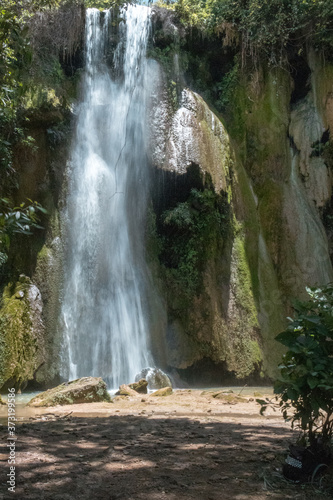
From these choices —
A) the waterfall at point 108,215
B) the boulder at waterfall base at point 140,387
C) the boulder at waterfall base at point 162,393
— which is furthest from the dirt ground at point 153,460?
the waterfall at point 108,215

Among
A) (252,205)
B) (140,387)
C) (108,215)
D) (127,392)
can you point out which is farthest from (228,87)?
(127,392)

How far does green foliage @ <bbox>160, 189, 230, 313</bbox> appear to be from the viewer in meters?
11.8

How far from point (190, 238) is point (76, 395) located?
6173 millimetres

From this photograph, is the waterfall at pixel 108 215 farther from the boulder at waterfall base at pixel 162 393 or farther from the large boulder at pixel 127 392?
the boulder at waterfall base at pixel 162 393

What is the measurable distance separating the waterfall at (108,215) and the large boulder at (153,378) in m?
0.78

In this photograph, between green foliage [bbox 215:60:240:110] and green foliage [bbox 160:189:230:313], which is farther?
green foliage [bbox 215:60:240:110]

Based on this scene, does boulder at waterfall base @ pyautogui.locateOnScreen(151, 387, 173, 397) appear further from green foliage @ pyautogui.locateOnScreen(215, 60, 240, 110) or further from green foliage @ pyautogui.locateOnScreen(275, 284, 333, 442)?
green foliage @ pyautogui.locateOnScreen(215, 60, 240, 110)

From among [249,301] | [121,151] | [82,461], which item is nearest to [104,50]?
[121,151]

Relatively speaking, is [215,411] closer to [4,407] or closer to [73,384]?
[73,384]

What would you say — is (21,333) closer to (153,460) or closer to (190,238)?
(190,238)

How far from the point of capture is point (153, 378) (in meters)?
9.44

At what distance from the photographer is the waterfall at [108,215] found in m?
10.7

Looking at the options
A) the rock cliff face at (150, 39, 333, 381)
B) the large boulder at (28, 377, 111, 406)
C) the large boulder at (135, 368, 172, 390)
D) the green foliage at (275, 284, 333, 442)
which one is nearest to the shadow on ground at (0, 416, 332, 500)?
the green foliage at (275, 284, 333, 442)

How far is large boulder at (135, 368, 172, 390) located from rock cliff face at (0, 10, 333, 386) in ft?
5.02
